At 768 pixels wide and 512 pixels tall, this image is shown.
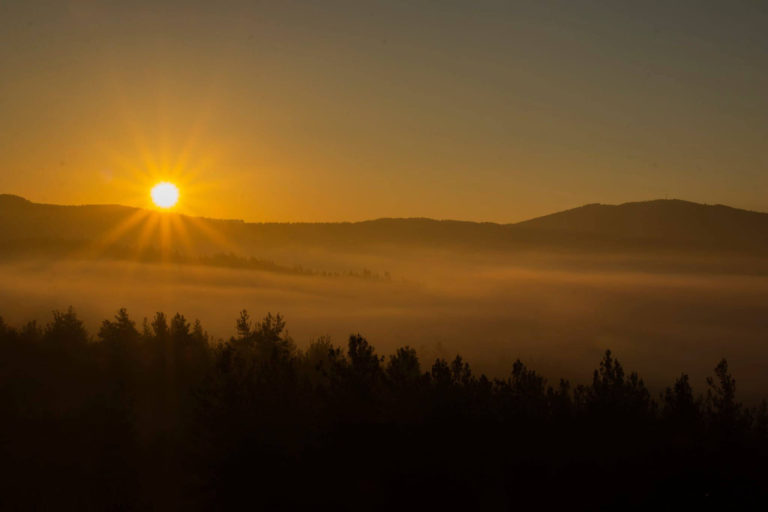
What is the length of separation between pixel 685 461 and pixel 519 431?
634 cm

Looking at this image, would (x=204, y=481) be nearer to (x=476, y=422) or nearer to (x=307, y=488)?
(x=307, y=488)

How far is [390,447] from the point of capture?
1117 inches

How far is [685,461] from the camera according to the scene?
26.9 m

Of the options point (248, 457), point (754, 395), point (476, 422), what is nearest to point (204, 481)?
point (248, 457)

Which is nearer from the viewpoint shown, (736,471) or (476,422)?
(736,471)

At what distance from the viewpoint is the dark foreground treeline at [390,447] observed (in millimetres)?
25781

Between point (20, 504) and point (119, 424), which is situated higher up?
point (119, 424)

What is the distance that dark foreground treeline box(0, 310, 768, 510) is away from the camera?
25.8 m

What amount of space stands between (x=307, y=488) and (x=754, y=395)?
174m

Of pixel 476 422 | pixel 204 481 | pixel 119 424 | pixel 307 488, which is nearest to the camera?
pixel 307 488

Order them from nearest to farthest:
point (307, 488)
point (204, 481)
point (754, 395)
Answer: point (307, 488) < point (204, 481) < point (754, 395)

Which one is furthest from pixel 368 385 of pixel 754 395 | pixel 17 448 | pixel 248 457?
pixel 754 395

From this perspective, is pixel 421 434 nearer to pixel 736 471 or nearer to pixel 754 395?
pixel 736 471

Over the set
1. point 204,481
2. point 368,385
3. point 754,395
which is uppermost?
point 368,385
